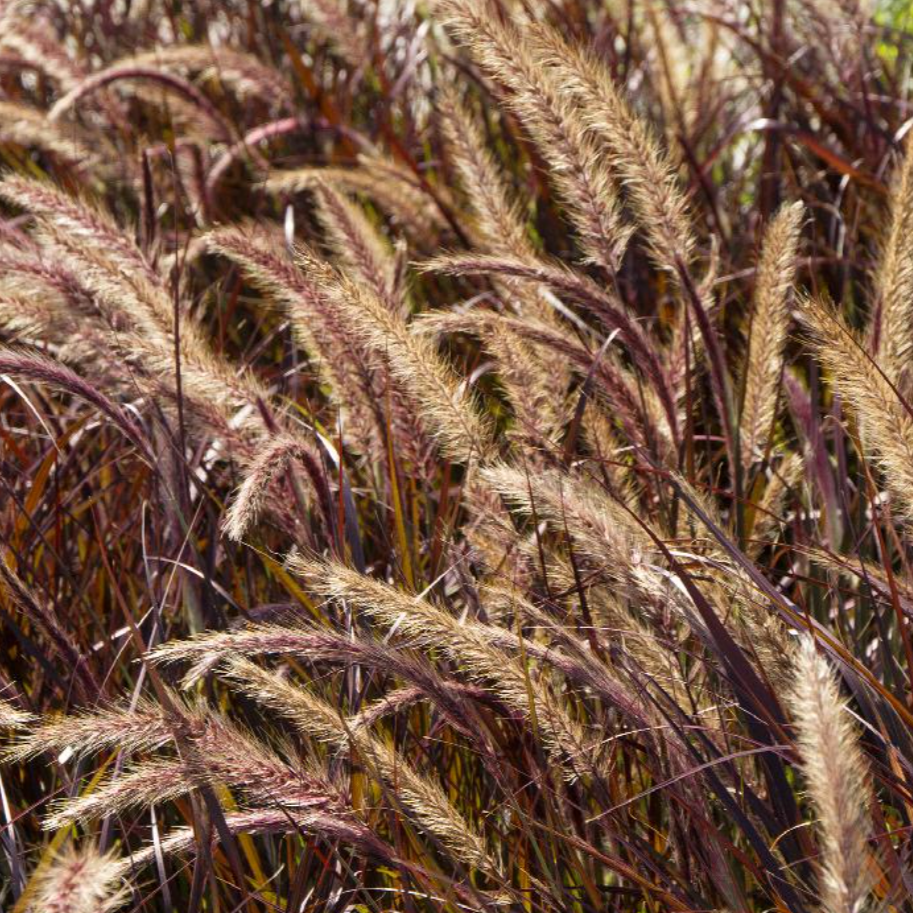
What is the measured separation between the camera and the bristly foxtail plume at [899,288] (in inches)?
82.3

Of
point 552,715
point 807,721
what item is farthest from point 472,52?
point 807,721

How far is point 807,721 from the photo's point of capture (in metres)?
1.20

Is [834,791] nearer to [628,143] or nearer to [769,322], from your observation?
[769,322]

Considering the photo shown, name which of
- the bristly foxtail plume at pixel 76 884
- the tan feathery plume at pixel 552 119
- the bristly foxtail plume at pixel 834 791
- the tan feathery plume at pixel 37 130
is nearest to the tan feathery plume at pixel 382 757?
the bristly foxtail plume at pixel 76 884

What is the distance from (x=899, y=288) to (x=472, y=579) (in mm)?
776

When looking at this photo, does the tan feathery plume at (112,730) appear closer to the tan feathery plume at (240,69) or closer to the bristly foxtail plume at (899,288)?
the bristly foxtail plume at (899,288)

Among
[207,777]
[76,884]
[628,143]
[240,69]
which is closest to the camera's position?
[76,884]

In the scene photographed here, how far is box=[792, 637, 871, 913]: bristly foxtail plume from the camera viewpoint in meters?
1.12

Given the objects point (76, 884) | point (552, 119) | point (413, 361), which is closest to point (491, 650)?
point (413, 361)

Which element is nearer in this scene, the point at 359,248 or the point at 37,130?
the point at 359,248

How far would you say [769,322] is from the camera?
230cm

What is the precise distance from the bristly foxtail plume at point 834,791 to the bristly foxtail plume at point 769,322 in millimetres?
1125

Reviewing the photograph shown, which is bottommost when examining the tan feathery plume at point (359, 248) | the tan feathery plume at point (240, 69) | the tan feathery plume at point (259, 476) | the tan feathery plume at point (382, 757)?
the tan feathery plume at point (382, 757)

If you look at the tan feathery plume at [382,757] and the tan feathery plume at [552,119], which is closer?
the tan feathery plume at [382,757]
